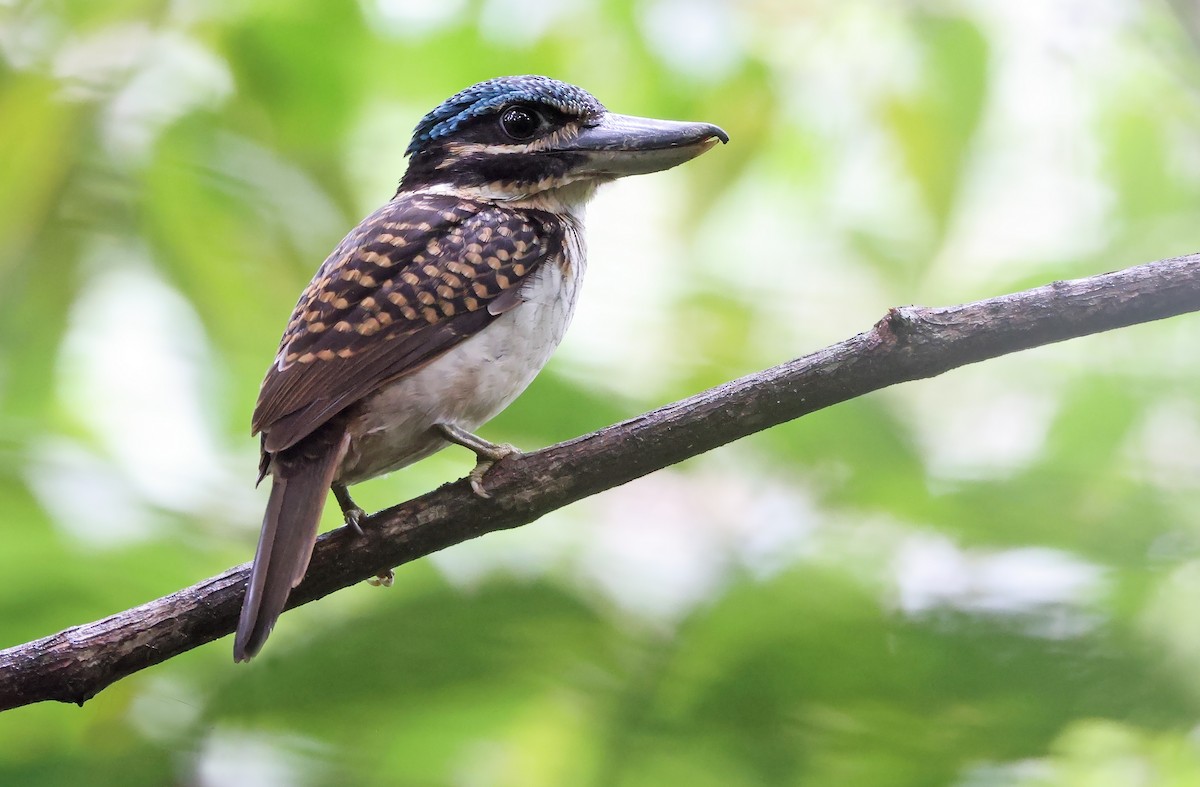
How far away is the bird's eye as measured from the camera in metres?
2.53

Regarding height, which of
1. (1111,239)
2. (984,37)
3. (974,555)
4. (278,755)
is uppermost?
(984,37)

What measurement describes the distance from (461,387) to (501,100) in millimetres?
728

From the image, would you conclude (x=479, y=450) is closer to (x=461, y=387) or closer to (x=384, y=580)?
(x=461, y=387)

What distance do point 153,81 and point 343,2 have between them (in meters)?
0.51

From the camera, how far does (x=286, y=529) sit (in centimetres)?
186

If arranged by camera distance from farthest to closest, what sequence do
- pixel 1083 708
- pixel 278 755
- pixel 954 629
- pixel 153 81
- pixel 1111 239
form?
pixel 153 81 → pixel 1111 239 → pixel 278 755 → pixel 954 629 → pixel 1083 708

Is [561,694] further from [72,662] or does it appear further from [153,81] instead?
[153,81]

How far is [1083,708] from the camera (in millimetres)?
1688

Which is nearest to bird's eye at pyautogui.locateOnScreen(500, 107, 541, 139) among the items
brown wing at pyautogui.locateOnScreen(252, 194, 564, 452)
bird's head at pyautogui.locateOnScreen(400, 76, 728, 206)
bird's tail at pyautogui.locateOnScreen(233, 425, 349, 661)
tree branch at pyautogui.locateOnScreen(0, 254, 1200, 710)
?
bird's head at pyautogui.locateOnScreen(400, 76, 728, 206)

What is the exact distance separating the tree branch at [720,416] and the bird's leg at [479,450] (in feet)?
0.14

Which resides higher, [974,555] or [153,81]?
[974,555]

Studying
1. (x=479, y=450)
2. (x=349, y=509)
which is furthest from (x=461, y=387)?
(x=349, y=509)

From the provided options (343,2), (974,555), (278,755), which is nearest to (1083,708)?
(974,555)

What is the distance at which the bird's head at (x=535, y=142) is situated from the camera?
2451mm
